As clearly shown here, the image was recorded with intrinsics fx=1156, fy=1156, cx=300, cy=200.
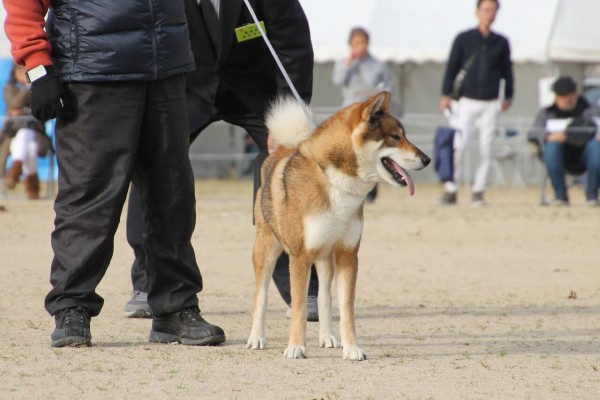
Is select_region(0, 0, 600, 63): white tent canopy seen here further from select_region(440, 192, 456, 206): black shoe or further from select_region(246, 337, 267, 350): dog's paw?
select_region(246, 337, 267, 350): dog's paw

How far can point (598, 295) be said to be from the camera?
7418 mm

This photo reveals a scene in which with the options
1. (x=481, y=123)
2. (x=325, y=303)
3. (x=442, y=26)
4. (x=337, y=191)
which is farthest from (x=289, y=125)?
(x=442, y=26)

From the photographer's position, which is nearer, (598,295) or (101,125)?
(101,125)

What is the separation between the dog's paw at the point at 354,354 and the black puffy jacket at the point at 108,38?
59.0 inches

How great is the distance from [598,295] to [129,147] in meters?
3.59

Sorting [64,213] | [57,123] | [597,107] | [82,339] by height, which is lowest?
[597,107]

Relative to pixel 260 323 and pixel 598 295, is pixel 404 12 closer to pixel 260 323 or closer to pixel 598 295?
pixel 598 295

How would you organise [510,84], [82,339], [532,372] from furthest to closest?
[510,84] → [82,339] → [532,372]

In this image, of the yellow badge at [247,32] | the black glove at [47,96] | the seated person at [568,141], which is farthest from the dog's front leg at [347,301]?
the seated person at [568,141]

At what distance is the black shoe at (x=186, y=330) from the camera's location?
541 centimetres

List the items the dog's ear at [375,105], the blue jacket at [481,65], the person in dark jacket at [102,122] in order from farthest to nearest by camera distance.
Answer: the blue jacket at [481,65], the person in dark jacket at [102,122], the dog's ear at [375,105]

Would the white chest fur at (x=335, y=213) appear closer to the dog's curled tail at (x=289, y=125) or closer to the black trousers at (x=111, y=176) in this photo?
the dog's curled tail at (x=289, y=125)

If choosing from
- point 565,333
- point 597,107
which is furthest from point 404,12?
point 565,333

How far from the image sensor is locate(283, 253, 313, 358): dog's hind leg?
5094 mm
